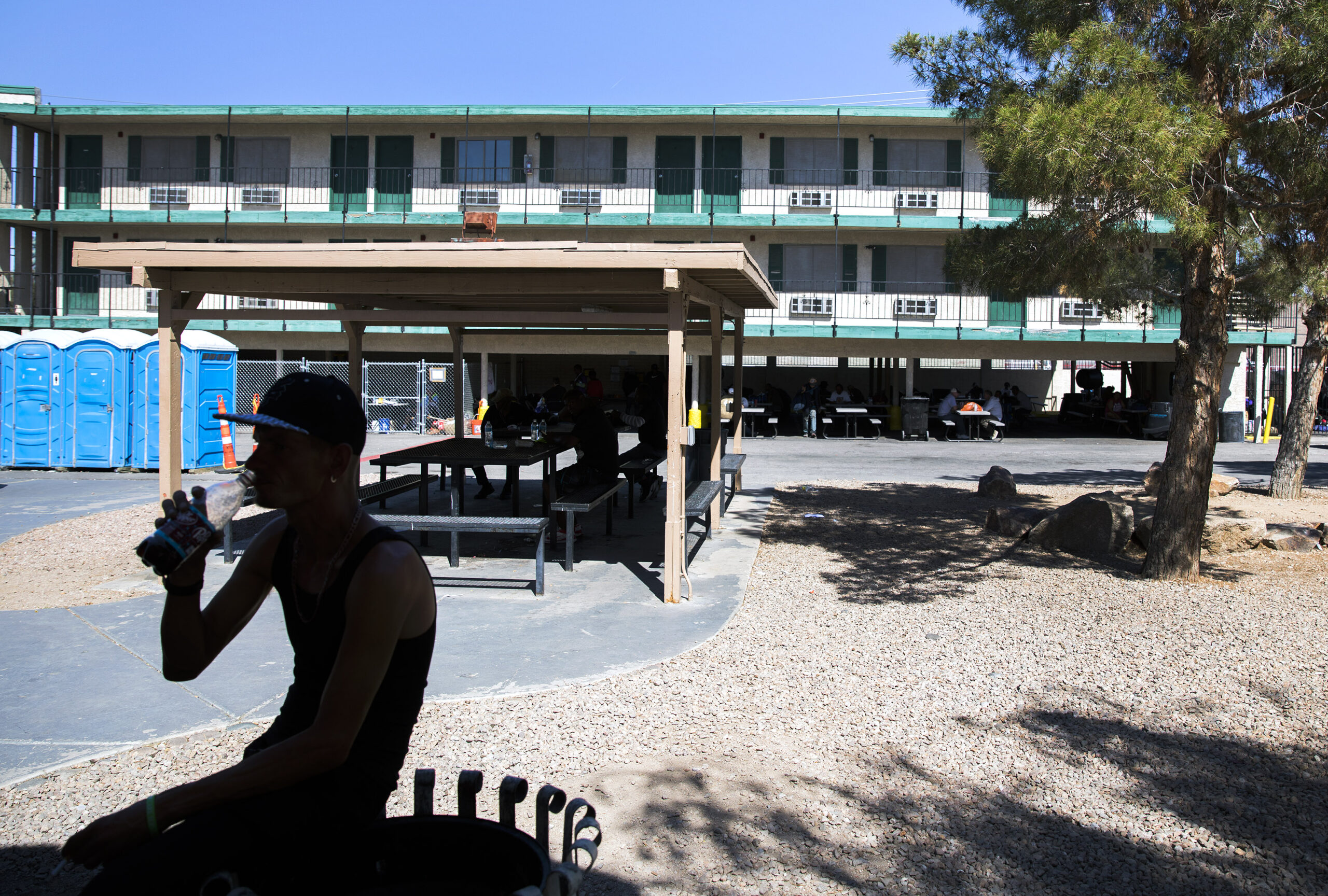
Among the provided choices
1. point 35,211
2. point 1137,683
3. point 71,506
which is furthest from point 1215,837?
point 35,211

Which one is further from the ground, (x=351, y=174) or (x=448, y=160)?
(x=448, y=160)

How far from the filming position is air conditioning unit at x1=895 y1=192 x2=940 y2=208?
28.5 meters

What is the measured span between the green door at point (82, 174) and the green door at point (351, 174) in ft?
22.8

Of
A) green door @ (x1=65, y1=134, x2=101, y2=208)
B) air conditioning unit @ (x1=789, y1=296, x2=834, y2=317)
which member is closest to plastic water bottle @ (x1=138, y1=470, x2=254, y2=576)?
air conditioning unit @ (x1=789, y1=296, x2=834, y2=317)

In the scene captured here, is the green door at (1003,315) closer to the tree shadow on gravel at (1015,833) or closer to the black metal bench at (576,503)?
the black metal bench at (576,503)

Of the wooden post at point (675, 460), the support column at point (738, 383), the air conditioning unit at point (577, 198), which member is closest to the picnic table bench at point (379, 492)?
the wooden post at point (675, 460)

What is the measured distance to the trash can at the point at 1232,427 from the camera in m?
26.1

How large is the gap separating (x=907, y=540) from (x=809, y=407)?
17.0m

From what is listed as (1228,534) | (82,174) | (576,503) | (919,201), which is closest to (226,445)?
(576,503)

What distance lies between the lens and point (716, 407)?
1138cm

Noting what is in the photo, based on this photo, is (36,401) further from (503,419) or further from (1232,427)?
(1232,427)

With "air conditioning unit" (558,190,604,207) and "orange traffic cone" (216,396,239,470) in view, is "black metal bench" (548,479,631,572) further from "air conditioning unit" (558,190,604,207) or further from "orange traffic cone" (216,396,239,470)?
"air conditioning unit" (558,190,604,207)

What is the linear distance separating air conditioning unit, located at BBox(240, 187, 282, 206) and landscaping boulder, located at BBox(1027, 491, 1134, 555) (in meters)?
25.6

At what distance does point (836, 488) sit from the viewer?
1555 cm
